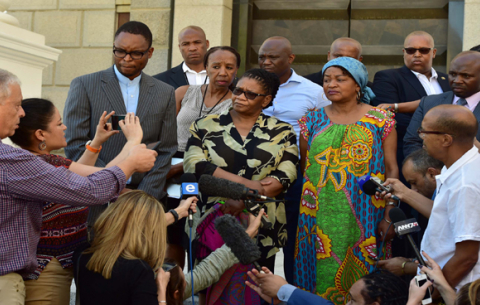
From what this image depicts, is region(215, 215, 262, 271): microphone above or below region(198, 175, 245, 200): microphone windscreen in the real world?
below

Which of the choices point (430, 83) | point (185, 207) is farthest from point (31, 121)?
point (430, 83)

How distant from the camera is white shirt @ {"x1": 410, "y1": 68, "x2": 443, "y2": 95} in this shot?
520cm

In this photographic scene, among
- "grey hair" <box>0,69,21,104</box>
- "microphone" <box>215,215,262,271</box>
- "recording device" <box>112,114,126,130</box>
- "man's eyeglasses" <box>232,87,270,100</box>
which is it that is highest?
"man's eyeglasses" <box>232,87,270,100</box>

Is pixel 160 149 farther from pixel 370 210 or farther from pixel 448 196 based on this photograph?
pixel 448 196

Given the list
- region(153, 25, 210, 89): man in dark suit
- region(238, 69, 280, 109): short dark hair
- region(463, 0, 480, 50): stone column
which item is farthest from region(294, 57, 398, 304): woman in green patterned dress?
region(463, 0, 480, 50): stone column

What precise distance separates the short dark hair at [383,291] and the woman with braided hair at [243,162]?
93 cm

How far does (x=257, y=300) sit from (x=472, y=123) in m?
1.72

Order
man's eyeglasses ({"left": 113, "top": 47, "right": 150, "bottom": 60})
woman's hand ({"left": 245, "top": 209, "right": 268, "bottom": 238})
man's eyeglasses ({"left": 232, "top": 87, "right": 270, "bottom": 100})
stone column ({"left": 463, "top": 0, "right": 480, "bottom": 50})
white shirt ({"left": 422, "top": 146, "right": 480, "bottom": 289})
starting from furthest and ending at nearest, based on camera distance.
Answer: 1. stone column ({"left": 463, "top": 0, "right": 480, "bottom": 50})
2. man's eyeglasses ({"left": 113, "top": 47, "right": 150, "bottom": 60})
3. man's eyeglasses ({"left": 232, "top": 87, "right": 270, "bottom": 100})
4. woman's hand ({"left": 245, "top": 209, "right": 268, "bottom": 238})
5. white shirt ({"left": 422, "top": 146, "right": 480, "bottom": 289})

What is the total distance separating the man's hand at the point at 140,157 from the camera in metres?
3.15

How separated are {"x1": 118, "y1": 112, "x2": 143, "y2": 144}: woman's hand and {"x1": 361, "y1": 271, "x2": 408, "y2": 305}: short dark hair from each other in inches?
59.3

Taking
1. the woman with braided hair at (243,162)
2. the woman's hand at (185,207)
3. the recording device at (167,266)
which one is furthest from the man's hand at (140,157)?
the woman with braided hair at (243,162)

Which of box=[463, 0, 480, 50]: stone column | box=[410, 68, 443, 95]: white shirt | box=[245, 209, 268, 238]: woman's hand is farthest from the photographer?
box=[463, 0, 480, 50]: stone column

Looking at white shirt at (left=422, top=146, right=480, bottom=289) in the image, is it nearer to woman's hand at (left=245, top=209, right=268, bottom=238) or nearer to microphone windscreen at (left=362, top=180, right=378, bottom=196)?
microphone windscreen at (left=362, top=180, right=378, bottom=196)

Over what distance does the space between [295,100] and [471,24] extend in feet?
10.3
